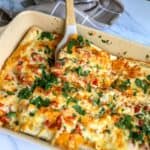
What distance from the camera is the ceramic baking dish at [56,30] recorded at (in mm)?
1622

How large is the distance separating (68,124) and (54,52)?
1.28 ft

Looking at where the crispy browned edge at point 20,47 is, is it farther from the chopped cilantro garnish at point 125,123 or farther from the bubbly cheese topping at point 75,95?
the chopped cilantro garnish at point 125,123

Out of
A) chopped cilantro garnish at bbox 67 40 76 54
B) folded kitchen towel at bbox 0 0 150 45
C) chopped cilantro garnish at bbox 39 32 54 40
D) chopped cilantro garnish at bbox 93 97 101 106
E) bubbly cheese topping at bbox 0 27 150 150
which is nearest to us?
bubbly cheese topping at bbox 0 27 150 150

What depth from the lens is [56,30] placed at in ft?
5.73

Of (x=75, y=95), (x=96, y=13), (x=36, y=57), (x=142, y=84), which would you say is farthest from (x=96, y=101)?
(x=96, y=13)

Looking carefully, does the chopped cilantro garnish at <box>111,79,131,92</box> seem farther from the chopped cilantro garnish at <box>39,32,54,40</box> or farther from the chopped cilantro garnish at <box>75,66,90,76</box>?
the chopped cilantro garnish at <box>39,32,54,40</box>

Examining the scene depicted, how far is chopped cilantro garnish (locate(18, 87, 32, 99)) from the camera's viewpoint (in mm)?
1484

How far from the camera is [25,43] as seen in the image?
169cm

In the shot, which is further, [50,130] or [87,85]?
[87,85]

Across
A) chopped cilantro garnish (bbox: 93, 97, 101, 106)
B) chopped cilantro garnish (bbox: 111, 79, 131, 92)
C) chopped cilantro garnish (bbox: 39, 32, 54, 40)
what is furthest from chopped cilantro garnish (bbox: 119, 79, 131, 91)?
chopped cilantro garnish (bbox: 39, 32, 54, 40)

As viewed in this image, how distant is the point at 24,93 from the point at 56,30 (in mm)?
360

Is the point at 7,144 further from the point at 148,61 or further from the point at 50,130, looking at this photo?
the point at 148,61

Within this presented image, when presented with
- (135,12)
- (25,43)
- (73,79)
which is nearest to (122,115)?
(73,79)

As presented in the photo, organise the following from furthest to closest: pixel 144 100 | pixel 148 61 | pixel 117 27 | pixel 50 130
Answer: pixel 117 27
pixel 148 61
pixel 144 100
pixel 50 130
